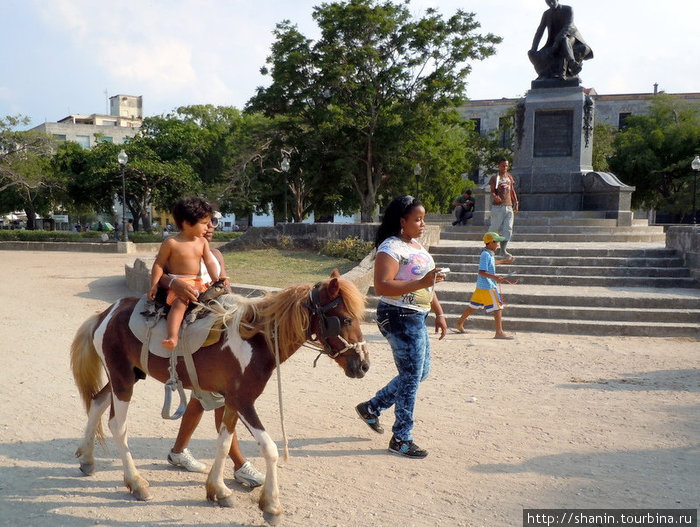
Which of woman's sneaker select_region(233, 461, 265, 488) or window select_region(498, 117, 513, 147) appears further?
window select_region(498, 117, 513, 147)

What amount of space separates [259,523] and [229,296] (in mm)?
1375

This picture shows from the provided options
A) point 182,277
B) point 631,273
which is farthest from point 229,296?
point 631,273

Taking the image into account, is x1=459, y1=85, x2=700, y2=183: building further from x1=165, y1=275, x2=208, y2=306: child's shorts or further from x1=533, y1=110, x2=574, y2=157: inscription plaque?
x1=165, y1=275, x2=208, y2=306: child's shorts

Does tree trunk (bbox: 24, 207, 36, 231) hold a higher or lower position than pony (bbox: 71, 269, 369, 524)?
higher

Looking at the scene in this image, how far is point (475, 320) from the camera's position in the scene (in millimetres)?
9367

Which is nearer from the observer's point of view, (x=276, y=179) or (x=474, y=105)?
(x=276, y=179)

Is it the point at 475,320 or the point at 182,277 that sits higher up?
the point at 182,277

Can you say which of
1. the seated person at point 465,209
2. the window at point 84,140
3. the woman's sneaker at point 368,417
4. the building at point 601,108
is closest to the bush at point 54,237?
the seated person at point 465,209

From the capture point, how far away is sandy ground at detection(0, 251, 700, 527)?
11.3ft

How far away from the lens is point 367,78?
81.0 ft

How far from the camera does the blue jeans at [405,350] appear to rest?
414cm

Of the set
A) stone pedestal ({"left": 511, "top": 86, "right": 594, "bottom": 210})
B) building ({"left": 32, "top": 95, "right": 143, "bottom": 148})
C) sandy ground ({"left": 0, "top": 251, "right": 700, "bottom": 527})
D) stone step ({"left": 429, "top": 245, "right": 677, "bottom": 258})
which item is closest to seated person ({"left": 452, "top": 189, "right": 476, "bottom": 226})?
stone pedestal ({"left": 511, "top": 86, "right": 594, "bottom": 210})

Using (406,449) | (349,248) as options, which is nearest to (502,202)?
(349,248)

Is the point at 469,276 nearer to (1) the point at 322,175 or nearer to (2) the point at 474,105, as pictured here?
(1) the point at 322,175
